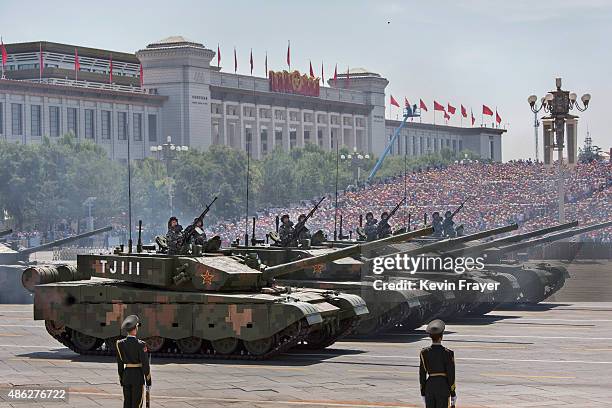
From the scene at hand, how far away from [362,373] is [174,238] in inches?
202

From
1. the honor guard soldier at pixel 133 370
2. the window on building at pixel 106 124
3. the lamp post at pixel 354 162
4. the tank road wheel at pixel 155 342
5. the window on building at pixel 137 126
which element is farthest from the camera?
the window on building at pixel 137 126

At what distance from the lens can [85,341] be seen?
27.2m

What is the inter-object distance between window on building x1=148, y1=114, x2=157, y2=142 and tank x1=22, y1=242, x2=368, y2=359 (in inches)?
4132

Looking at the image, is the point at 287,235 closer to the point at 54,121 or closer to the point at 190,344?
the point at 190,344

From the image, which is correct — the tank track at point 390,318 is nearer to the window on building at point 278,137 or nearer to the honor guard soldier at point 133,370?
the honor guard soldier at point 133,370

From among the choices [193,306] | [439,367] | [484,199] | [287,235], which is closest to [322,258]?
[193,306]

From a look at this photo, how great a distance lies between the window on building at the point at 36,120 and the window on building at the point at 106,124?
6.77 m

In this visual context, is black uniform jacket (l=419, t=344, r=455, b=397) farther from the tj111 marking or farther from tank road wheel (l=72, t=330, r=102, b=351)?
tank road wheel (l=72, t=330, r=102, b=351)

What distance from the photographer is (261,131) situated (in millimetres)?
147375

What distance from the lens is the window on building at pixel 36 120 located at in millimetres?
118625

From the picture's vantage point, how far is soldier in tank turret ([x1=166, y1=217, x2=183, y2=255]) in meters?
27.0

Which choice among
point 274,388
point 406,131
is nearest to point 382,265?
point 274,388

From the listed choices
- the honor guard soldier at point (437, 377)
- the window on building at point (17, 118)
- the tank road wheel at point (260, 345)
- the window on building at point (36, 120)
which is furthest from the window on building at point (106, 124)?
the honor guard soldier at point (437, 377)

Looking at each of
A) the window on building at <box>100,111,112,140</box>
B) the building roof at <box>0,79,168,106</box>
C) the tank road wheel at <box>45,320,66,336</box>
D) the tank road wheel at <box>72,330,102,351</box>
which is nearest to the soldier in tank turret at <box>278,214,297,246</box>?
the tank road wheel at <box>72,330,102,351</box>
